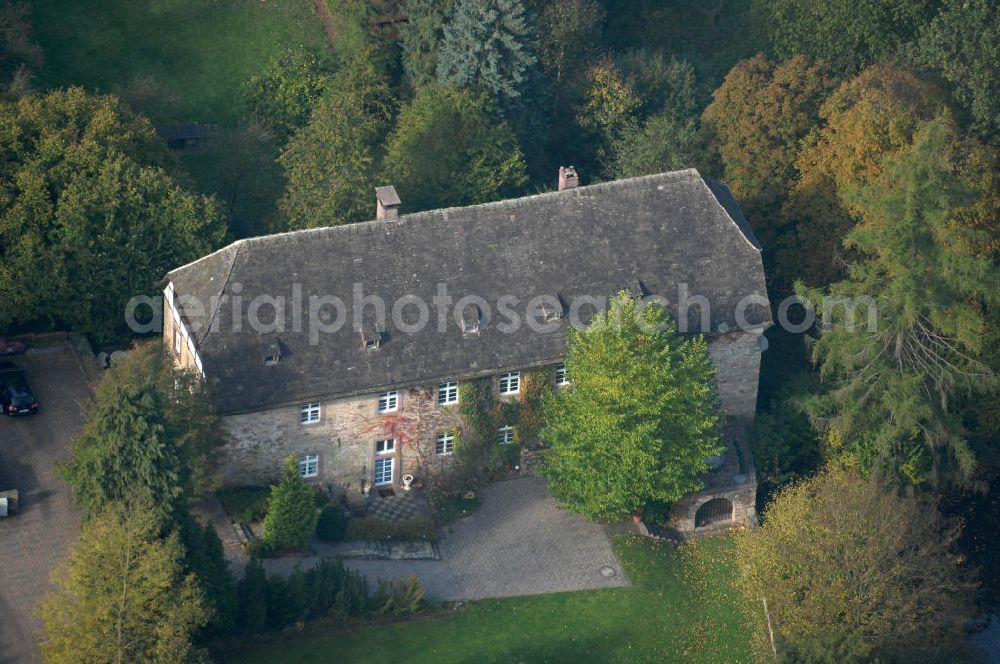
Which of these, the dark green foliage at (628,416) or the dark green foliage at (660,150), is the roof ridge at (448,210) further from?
the dark green foliage at (660,150)

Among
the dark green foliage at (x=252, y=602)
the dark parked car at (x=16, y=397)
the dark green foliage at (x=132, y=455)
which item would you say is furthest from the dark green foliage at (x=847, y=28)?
the dark green foliage at (x=132, y=455)

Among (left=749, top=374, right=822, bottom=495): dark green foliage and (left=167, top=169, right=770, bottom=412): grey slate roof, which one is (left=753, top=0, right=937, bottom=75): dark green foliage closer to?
(left=167, top=169, right=770, bottom=412): grey slate roof

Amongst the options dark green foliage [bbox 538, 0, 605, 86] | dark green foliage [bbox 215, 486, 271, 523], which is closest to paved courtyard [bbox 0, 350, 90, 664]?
dark green foliage [bbox 215, 486, 271, 523]

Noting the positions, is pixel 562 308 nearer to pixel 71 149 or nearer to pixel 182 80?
pixel 71 149

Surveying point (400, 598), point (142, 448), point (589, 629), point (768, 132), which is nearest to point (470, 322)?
point (400, 598)

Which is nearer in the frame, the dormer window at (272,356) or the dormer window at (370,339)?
the dormer window at (272,356)

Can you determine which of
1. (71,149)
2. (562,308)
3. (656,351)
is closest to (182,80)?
(71,149)
